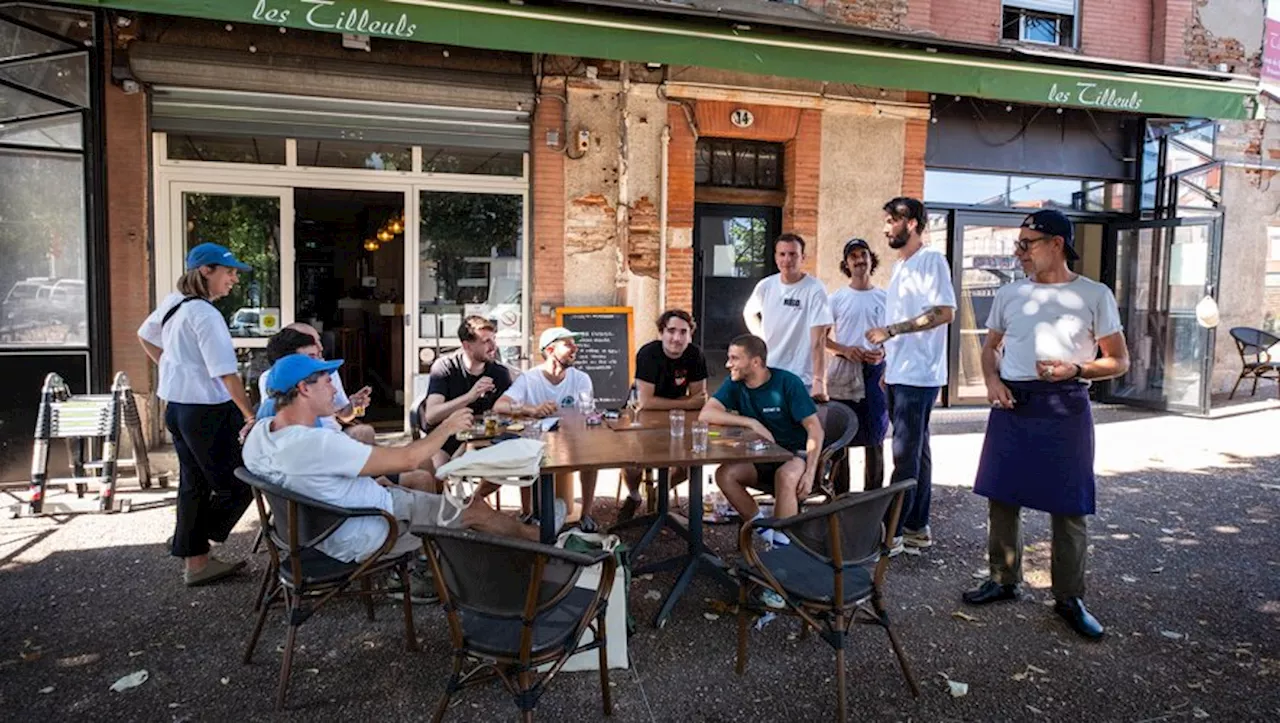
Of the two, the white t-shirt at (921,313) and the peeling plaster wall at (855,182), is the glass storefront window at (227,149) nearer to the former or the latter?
the peeling plaster wall at (855,182)

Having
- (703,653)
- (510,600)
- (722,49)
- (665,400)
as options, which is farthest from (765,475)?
(722,49)

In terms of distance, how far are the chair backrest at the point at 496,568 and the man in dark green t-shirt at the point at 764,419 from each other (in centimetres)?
178

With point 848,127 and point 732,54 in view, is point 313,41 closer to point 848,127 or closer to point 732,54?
point 732,54

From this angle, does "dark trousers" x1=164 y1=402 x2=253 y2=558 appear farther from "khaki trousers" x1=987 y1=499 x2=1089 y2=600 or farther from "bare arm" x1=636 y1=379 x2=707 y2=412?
"khaki trousers" x1=987 y1=499 x2=1089 y2=600

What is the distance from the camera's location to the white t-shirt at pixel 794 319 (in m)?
5.21

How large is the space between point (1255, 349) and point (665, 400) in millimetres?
10187

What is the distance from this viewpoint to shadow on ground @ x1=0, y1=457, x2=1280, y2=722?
9.95ft

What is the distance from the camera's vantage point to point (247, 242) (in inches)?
287

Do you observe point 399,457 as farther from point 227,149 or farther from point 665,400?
point 227,149

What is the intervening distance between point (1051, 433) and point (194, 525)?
446 centimetres

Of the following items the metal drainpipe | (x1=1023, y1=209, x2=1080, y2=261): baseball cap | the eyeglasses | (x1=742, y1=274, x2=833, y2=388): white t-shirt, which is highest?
the metal drainpipe

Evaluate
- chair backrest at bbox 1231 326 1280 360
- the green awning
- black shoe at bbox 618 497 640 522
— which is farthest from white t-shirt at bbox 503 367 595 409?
chair backrest at bbox 1231 326 1280 360

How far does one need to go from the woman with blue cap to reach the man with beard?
12.2ft

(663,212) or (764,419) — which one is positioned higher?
(663,212)
